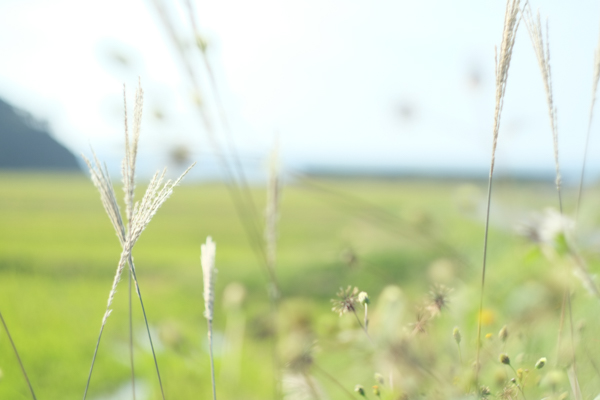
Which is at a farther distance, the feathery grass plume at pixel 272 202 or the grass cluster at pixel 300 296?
the feathery grass plume at pixel 272 202

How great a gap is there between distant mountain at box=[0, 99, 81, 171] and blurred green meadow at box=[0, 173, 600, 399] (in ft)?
0.80

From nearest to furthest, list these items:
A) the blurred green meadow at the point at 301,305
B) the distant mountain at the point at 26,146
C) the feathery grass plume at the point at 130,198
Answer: the feathery grass plume at the point at 130,198 → the blurred green meadow at the point at 301,305 → the distant mountain at the point at 26,146

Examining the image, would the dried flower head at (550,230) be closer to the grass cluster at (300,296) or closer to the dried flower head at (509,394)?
the grass cluster at (300,296)

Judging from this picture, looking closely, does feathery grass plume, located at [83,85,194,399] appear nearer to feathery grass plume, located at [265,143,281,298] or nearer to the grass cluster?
the grass cluster

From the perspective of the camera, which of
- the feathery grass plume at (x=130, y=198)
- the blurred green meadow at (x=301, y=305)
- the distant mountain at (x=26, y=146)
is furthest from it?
the distant mountain at (x=26, y=146)

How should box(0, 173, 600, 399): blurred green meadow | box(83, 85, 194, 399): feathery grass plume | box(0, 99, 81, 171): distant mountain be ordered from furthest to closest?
box(0, 99, 81, 171): distant mountain < box(0, 173, 600, 399): blurred green meadow < box(83, 85, 194, 399): feathery grass plume

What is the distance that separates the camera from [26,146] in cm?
278

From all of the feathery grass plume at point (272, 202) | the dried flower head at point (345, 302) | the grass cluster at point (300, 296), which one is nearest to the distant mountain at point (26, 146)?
the grass cluster at point (300, 296)

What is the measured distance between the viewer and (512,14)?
0.31 metres

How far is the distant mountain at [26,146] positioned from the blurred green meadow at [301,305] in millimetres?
245

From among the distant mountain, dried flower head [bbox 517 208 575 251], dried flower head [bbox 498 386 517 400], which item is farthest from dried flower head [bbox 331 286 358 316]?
the distant mountain

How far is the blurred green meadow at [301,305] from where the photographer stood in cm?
45

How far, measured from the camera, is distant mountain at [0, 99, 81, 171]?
2.51 meters

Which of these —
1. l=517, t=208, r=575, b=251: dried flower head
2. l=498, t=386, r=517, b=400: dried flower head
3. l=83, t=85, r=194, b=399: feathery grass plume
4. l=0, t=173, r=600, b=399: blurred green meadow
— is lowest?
l=0, t=173, r=600, b=399: blurred green meadow
